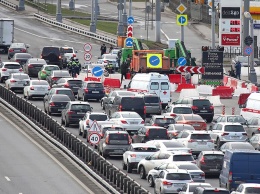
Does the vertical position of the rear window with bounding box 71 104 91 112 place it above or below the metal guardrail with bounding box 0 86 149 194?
above

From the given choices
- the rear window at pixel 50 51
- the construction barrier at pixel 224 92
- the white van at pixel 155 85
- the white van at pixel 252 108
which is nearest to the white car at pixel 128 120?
the white van at pixel 252 108

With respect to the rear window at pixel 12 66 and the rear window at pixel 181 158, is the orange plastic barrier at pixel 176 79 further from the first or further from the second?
the rear window at pixel 181 158

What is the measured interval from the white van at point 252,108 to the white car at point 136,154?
13072 mm

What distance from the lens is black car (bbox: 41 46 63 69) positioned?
91750 mm

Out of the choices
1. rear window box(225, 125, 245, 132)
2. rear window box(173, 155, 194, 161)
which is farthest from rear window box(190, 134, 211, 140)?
rear window box(173, 155, 194, 161)

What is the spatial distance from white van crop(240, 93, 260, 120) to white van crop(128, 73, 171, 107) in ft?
24.3

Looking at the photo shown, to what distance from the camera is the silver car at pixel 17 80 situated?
7462 centimetres

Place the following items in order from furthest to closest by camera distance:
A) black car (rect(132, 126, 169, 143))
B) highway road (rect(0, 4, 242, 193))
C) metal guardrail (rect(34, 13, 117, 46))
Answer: metal guardrail (rect(34, 13, 117, 46)) < highway road (rect(0, 4, 242, 193)) < black car (rect(132, 126, 169, 143))

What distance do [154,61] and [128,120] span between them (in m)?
23.4

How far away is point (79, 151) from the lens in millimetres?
50531

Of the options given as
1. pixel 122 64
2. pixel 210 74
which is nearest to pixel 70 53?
pixel 122 64

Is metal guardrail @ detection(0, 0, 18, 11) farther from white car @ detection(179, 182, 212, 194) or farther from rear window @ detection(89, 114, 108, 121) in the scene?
white car @ detection(179, 182, 212, 194)

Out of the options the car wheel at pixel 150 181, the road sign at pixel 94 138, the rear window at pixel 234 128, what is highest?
the road sign at pixel 94 138

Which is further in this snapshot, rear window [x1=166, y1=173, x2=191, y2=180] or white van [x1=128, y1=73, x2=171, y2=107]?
white van [x1=128, y1=73, x2=171, y2=107]
